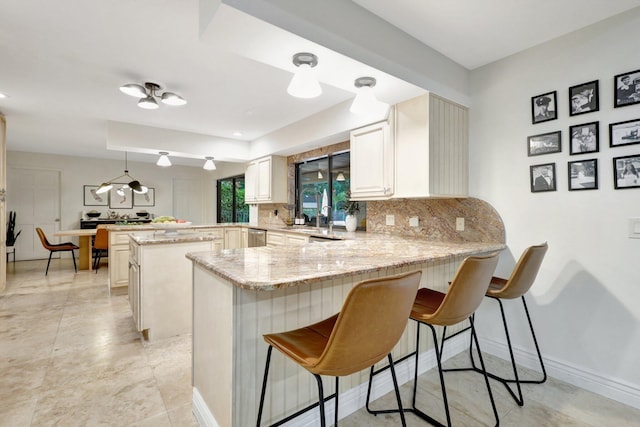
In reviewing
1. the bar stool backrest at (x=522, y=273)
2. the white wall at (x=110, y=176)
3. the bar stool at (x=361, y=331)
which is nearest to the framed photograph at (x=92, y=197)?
the white wall at (x=110, y=176)

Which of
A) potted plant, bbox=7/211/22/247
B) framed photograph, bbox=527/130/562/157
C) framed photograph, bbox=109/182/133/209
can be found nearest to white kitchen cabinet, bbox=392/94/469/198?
framed photograph, bbox=527/130/562/157

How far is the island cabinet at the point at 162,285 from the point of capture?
8.71ft

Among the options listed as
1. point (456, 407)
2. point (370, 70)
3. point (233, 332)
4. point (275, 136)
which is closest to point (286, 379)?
point (233, 332)

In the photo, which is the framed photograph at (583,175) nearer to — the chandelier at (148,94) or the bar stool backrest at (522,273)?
the bar stool backrest at (522,273)

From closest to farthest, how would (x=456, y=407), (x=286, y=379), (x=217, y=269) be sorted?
(x=217, y=269), (x=286, y=379), (x=456, y=407)

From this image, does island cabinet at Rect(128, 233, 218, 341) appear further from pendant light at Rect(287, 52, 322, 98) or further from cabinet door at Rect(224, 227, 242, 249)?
cabinet door at Rect(224, 227, 242, 249)

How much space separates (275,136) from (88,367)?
3.50 metres

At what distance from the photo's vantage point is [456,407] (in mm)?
1819

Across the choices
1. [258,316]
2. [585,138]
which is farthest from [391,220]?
[258,316]

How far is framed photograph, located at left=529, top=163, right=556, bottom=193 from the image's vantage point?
85.9 inches

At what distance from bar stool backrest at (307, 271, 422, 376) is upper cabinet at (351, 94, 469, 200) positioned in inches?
58.4

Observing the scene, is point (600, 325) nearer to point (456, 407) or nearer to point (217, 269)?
point (456, 407)

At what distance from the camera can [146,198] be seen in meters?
8.06

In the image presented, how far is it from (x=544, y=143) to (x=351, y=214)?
6.85 ft
